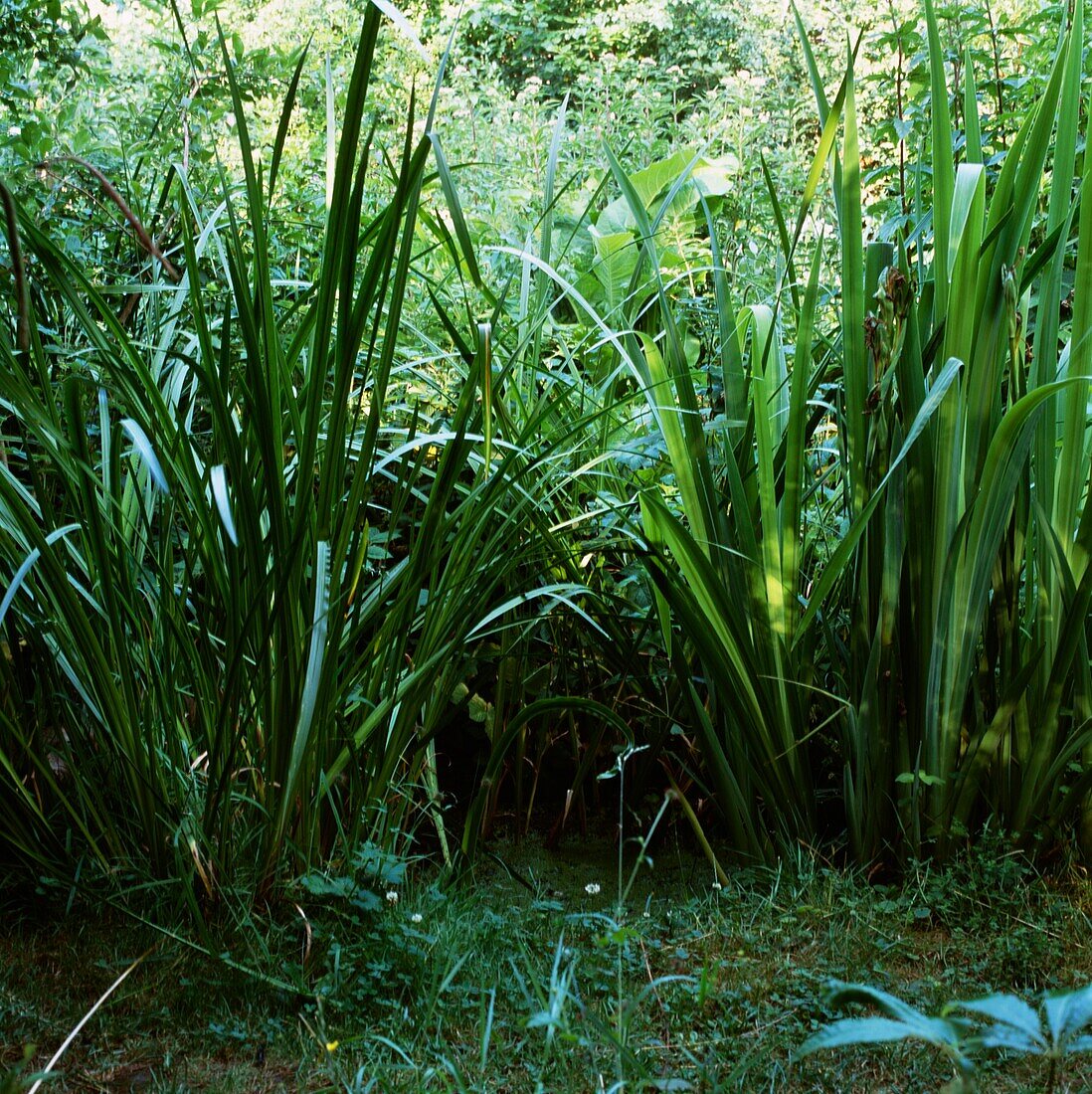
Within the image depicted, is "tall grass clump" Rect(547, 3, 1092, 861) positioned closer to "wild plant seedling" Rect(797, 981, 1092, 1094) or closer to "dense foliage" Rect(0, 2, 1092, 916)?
"dense foliage" Rect(0, 2, 1092, 916)

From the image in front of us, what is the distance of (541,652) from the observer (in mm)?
2133

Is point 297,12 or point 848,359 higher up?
point 297,12

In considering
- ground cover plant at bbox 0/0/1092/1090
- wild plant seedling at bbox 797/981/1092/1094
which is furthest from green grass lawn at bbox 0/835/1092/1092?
wild plant seedling at bbox 797/981/1092/1094

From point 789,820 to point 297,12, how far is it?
31.4 ft

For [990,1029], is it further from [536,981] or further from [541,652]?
[541,652]

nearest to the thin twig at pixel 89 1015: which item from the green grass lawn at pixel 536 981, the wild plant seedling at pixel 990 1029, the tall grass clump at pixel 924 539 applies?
the green grass lawn at pixel 536 981

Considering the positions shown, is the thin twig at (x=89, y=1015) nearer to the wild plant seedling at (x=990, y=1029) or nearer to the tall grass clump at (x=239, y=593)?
the tall grass clump at (x=239, y=593)

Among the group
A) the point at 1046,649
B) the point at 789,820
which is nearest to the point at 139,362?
the point at 789,820

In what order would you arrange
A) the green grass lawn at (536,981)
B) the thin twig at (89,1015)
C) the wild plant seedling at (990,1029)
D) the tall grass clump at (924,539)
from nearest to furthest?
the wild plant seedling at (990,1029) < the thin twig at (89,1015) < the green grass lawn at (536,981) < the tall grass clump at (924,539)

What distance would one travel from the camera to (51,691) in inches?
57.9

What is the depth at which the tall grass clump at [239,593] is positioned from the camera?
126 centimetres

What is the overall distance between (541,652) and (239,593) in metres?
0.91

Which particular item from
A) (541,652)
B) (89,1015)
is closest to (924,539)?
(541,652)

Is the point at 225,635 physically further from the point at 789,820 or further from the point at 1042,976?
the point at 1042,976
